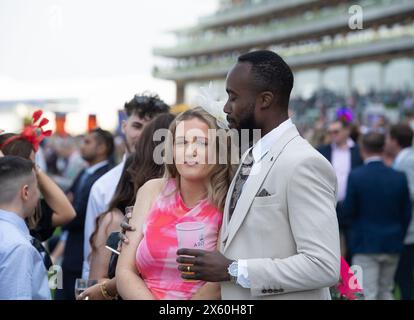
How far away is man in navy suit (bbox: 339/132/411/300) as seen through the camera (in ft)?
21.7

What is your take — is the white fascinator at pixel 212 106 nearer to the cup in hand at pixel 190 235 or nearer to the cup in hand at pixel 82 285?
→ the cup in hand at pixel 190 235

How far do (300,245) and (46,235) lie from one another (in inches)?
95.8

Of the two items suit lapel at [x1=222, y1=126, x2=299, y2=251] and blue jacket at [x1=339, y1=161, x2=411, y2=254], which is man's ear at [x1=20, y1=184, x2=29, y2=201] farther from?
blue jacket at [x1=339, y1=161, x2=411, y2=254]

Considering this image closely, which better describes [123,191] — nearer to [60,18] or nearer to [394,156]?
[60,18]

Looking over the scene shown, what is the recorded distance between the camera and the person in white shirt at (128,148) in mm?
4406

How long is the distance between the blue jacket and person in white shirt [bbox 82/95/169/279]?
9.08 feet

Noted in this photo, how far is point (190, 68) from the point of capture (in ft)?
204

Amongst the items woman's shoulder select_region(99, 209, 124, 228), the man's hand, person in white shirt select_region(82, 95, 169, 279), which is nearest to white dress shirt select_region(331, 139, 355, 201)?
person in white shirt select_region(82, 95, 169, 279)

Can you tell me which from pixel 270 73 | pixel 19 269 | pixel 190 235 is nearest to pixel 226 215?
pixel 190 235

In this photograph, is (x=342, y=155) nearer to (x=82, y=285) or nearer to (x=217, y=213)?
(x=82, y=285)

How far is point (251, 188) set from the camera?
2.57m

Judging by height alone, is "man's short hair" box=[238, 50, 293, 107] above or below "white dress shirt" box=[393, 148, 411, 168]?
above

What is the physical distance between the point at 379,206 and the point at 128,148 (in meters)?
3.05

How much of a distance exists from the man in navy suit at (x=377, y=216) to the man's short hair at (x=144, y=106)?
282 centimetres
